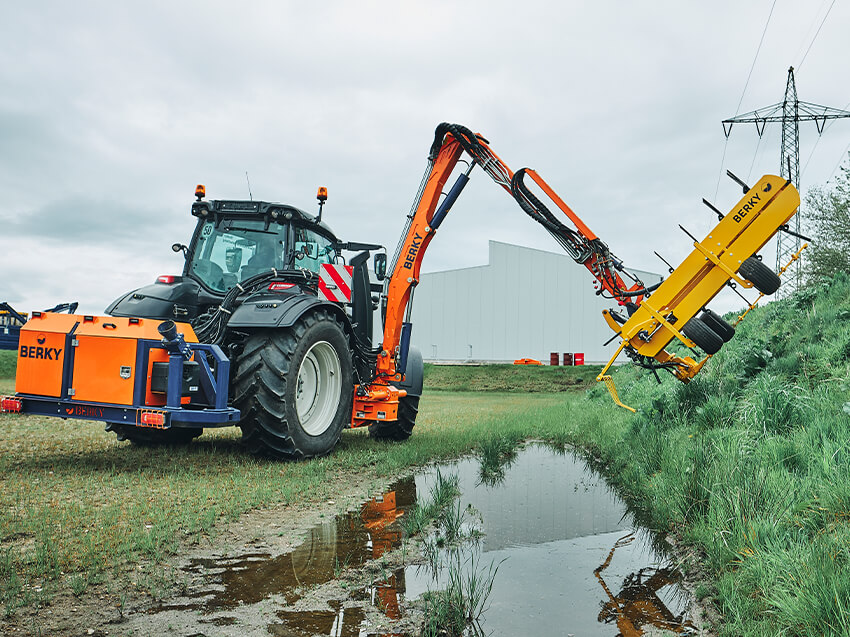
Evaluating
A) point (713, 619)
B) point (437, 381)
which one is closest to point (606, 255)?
point (713, 619)

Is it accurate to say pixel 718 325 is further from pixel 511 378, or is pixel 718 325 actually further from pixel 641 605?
pixel 511 378

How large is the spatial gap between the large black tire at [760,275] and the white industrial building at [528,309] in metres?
28.5

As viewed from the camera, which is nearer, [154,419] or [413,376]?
[154,419]

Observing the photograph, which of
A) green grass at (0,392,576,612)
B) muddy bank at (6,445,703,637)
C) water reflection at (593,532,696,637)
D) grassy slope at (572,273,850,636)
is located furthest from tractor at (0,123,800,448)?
water reflection at (593,532,696,637)

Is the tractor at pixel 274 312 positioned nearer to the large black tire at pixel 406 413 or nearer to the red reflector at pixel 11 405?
the large black tire at pixel 406 413

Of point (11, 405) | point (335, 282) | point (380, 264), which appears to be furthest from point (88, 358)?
point (380, 264)

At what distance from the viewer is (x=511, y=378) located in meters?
21.9

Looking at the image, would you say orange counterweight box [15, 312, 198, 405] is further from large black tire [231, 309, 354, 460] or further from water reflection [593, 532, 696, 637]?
water reflection [593, 532, 696, 637]

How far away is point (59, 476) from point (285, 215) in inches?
136

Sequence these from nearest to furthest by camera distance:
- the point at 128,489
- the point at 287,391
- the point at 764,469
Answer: the point at 764,469, the point at 128,489, the point at 287,391

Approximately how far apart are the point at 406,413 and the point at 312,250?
2.50 m

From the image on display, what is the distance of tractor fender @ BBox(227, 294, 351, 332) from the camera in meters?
6.03

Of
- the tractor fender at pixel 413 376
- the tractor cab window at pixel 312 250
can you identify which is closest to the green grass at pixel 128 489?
the tractor fender at pixel 413 376

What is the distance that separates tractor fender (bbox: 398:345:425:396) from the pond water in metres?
3.68
